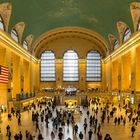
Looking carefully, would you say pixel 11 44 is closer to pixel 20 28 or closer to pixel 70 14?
pixel 20 28

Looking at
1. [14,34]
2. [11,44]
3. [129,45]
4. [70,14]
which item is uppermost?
[70,14]

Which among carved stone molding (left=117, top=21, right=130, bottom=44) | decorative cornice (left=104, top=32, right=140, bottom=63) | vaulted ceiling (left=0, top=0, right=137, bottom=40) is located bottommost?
decorative cornice (left=104, top=32, right=140, bottom=63)

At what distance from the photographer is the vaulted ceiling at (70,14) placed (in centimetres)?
3562

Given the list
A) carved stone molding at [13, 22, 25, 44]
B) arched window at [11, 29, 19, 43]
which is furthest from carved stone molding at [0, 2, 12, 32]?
arched window at [11, 29, 19, 43]

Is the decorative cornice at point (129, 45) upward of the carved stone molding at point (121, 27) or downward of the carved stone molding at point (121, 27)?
downward

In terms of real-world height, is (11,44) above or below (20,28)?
below

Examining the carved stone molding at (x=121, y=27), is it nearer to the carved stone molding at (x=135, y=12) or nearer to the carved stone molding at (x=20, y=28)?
the carved stone molding at (x=135, y=12)

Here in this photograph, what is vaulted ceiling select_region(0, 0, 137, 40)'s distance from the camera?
35625mm

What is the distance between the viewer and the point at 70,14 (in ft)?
144

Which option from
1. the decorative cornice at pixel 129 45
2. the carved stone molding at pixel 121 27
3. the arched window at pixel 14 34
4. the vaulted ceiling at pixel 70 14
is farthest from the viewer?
the arched window at pixel 14 34

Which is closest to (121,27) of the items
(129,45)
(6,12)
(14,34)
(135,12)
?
(129,45)

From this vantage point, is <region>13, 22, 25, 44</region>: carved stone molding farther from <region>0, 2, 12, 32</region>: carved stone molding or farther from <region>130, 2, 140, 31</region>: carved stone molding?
<region>130, 2, 140, 31</region>: carved stone molding

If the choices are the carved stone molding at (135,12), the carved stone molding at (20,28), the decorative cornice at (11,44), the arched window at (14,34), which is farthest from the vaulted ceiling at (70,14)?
the decorative cornice at (11,44)

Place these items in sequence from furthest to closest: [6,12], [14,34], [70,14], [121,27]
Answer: [70,14], [14,34], [121,27], [6,12]
